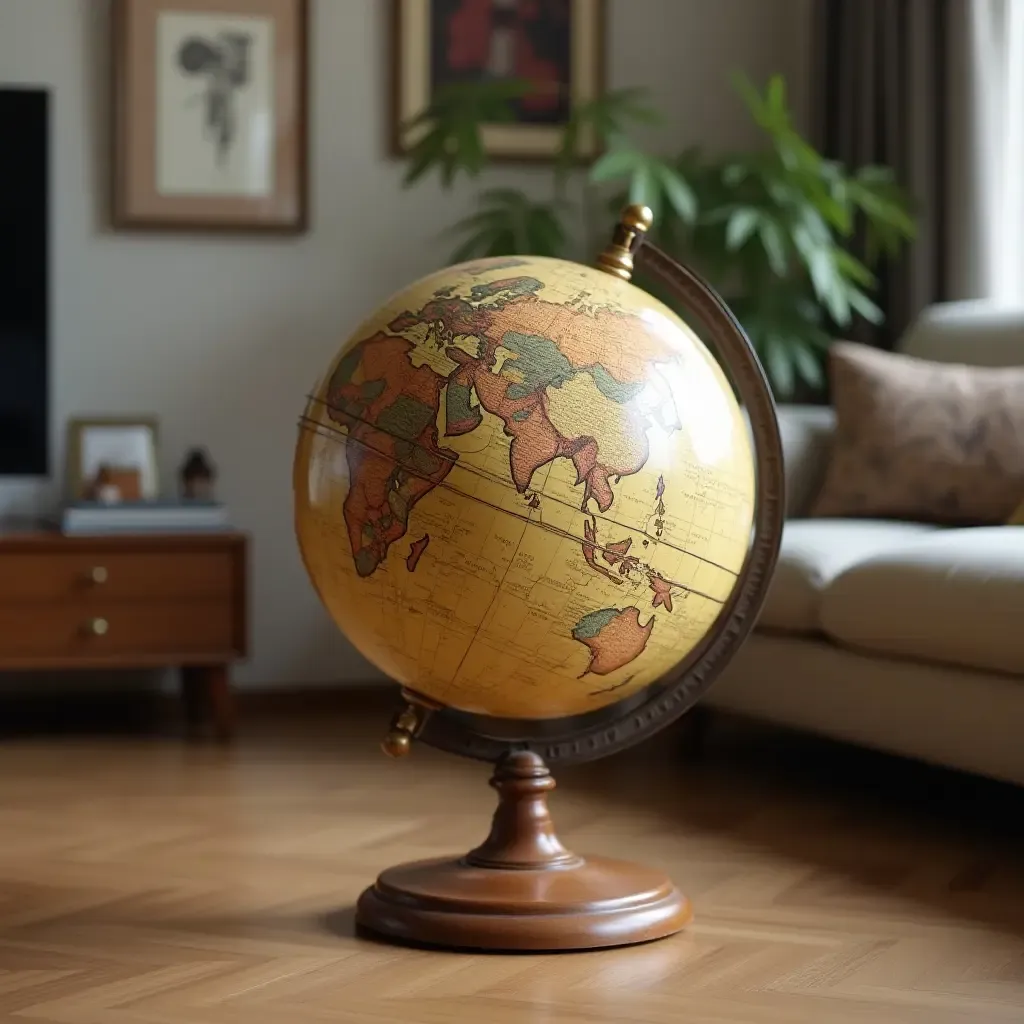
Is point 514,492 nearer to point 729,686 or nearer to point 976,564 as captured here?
point 976,564

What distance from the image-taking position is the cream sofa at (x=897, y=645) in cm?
293

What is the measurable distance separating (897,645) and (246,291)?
88.2 inches

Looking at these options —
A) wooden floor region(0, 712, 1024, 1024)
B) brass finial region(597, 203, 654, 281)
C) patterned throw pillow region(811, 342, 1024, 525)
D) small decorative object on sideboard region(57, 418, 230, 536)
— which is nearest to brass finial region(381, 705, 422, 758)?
wooden floor region(0, 712, 1024, 1024)

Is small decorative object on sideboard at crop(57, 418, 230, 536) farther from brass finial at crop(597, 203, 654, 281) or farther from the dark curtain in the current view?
brass finial at crop(597, 203, 654, 281)

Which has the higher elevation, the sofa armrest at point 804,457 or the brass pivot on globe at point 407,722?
the sofa armrest at point 804,457

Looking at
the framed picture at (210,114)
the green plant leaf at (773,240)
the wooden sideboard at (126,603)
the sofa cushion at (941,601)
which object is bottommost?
the wooden sideboard at (126,603)

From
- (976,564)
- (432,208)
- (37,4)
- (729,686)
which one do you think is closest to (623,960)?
(976,564)

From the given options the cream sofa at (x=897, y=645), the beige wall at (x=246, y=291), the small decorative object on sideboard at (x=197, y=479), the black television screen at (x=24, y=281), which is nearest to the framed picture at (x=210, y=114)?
the beige wall at (x=246, y=291)

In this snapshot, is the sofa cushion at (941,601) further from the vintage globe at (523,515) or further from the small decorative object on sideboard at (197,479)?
→ the small decorative object on sideboard at (197,479)

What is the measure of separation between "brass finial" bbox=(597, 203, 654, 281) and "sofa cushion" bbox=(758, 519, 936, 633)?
3.45 feet

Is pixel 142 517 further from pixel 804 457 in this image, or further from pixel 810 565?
pixel 810 565

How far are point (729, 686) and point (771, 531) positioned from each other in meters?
1.34

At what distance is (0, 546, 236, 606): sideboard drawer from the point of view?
4094 mm

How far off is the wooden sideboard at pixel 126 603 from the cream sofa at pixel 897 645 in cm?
119
